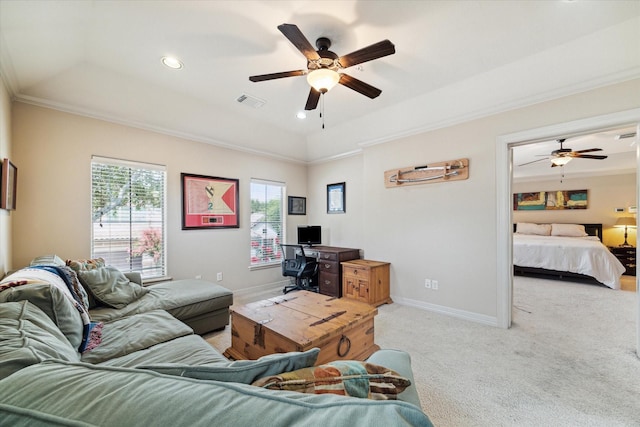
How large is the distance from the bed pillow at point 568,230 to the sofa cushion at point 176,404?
8429 millimetres

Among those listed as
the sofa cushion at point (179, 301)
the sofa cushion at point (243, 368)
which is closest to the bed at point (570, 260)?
the sofa cushion at point (179, 301)

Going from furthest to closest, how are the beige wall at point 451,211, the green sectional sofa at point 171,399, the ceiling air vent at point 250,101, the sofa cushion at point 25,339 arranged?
the ceiling air vent at point 250,101
the beige wall at point 451,211
the sofa cushion at point 25,339
the green sectional sofa at point 171,399

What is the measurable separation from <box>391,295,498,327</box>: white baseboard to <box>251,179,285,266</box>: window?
7.78ft

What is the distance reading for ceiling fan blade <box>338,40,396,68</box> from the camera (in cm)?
194

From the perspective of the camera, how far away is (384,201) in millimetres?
4164

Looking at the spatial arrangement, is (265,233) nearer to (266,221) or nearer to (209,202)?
(266,221)

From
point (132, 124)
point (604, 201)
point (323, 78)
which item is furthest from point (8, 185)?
point (604, 201)

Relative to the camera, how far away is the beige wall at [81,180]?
107 inches

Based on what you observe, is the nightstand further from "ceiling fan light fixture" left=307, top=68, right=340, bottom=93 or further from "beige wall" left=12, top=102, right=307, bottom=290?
"beige wall" left=12, top=102, right=307, bottom=290

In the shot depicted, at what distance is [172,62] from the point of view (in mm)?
2768

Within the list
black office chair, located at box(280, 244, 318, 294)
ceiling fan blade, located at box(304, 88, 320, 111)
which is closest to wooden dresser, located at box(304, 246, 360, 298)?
black office chair, located at box(280, 244, 318, 294)

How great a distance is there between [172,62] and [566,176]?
30.3 ft

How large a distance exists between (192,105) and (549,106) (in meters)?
4.36

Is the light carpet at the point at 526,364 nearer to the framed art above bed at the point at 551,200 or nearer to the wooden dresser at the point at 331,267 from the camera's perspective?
the wooden dresser at the point at 331,267
